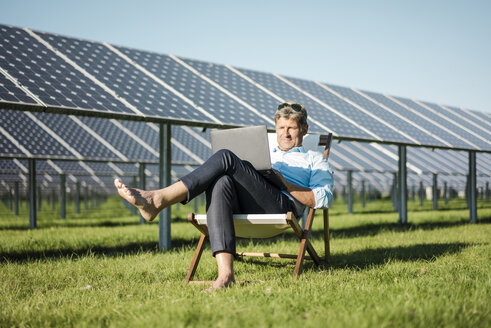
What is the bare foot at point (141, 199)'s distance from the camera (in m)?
3.44

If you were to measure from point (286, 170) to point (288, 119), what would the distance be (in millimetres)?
486

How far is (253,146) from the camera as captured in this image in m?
3.96

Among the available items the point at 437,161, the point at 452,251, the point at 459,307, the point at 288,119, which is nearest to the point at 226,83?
the point at 288,119

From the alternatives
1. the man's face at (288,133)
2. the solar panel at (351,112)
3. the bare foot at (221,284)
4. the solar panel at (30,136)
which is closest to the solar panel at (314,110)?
the solar panel at (351,112)

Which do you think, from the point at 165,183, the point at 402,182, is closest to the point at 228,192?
the point at 165,183

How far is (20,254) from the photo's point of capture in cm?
614

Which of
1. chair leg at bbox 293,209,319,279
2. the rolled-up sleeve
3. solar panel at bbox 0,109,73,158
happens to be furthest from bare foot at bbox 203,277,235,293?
solar panel at bbox 0,109,73,158

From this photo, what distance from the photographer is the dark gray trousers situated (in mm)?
3600

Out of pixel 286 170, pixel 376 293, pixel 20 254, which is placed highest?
pixel 286 170

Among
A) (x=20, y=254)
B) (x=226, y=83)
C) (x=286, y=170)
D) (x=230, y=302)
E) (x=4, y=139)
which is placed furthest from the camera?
(x=4, y=139)

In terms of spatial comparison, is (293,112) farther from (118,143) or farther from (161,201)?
(118,143)

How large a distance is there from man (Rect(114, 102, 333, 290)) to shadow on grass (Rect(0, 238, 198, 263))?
2.35 m

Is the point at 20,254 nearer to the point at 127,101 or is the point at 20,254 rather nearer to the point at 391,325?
the point at 127,101

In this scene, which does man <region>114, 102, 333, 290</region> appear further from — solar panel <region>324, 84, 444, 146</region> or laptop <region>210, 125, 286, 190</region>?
solar panel <region>324, 84, 444, 146</region>
